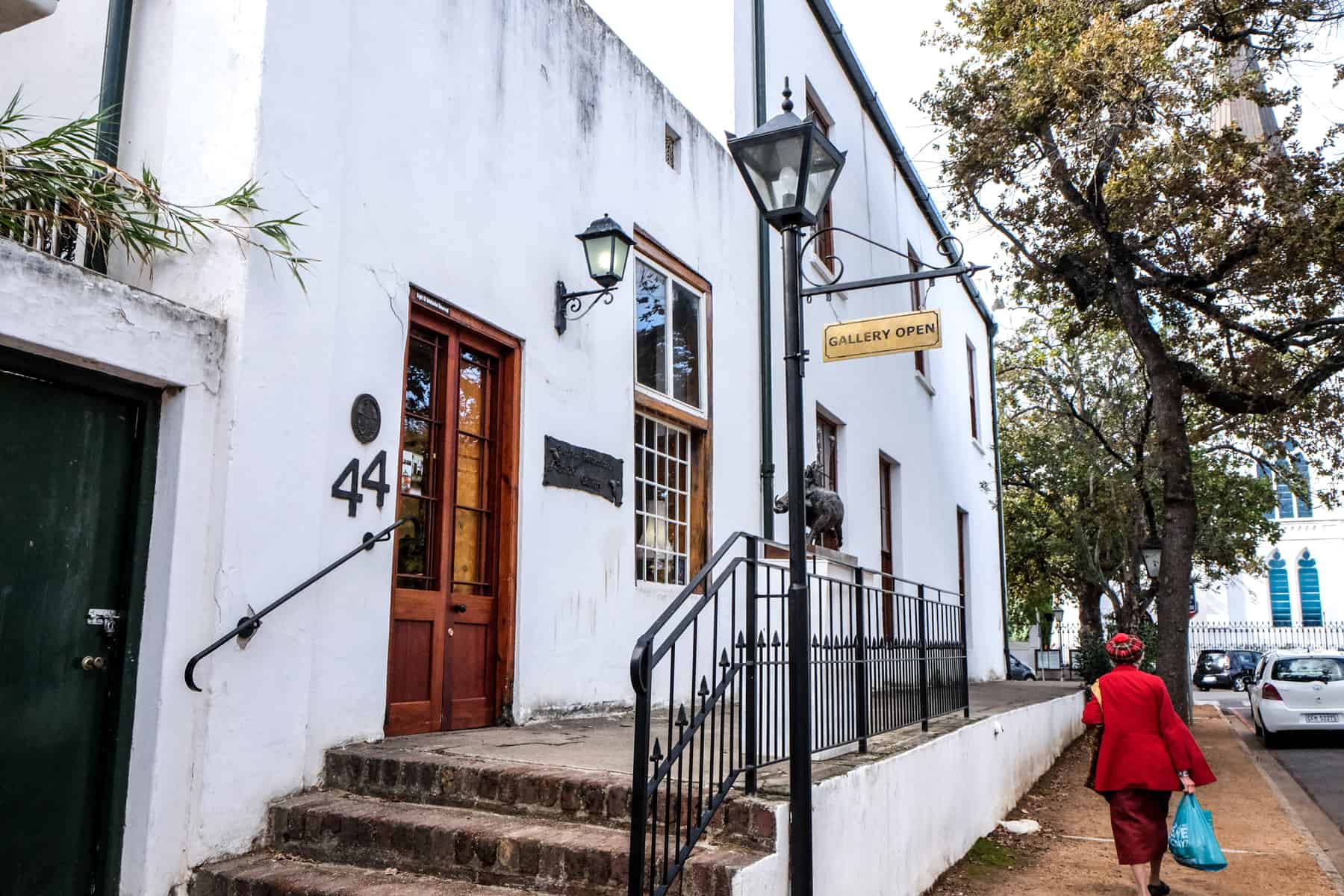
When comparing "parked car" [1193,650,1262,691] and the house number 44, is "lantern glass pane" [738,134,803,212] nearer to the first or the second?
the house number 44

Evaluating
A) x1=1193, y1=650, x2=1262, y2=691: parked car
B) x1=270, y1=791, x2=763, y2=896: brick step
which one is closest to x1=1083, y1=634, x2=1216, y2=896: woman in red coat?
x1=270, y1=791, x2=763, y2=896: brick step

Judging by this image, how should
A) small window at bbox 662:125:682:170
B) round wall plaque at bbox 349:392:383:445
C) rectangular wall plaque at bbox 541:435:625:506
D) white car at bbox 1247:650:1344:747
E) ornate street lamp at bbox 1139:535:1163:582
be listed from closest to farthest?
round wall plaque at bbox 349:392:383:445, rectangular wall plaque at bbox 541:435:625:506, small window at bbox 662:125:682:170, white car at bbox 1247:650:1344:747, ornate street lamp at bbox 1139:535:1163:582

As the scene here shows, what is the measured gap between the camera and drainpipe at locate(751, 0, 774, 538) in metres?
9.70

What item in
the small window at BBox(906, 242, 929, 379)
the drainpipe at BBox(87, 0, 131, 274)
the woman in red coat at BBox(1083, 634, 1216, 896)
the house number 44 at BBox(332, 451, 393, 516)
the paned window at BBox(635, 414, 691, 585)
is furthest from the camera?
the small window at BBox(906, 242, 929, 379)

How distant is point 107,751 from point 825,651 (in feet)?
10.5

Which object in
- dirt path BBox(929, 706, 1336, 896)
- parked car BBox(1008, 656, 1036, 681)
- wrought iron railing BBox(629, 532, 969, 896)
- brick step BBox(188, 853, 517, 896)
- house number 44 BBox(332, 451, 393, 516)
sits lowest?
dirt path BBox(929, 706, 1336, 896)

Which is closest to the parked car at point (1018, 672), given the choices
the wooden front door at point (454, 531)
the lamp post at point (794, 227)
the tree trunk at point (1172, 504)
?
the tree trunk at point (1172, 504)

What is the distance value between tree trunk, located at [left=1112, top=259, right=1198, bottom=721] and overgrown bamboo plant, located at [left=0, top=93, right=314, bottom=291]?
12.7 m

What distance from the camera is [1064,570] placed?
29.9 metres

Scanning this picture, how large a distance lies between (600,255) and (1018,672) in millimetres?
20662

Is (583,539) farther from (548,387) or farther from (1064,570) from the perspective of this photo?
(1064,570)

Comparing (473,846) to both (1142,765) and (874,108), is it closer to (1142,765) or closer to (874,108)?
(1142,765)

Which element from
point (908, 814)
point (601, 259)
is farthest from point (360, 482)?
point (908, 814)

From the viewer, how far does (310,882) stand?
4.08m
